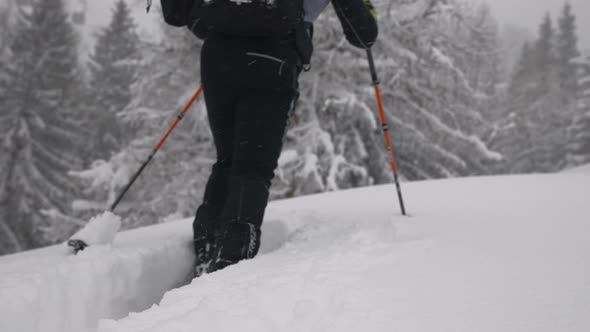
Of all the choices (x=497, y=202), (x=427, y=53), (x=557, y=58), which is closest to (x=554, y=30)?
(x=557, y=58)

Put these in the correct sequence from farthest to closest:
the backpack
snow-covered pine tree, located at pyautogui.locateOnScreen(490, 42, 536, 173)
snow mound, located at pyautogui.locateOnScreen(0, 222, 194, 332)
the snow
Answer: snow-covered pine tree, located at pyautogui.locateOnScreen(490, 42, 536, 173)
the backpack
the snow
snow mound, located at pyautogui.locateOnScreen(0, 222, 194, 332)

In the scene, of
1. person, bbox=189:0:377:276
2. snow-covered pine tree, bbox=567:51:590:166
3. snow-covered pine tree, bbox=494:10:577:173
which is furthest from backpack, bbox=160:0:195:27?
snow-covered pine tree, bbox=567:51:590:166

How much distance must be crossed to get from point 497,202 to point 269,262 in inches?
65.2

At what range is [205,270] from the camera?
1.74 meters

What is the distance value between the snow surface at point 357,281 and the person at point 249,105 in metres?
0.21

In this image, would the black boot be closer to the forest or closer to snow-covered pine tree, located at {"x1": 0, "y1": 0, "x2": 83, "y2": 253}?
the forest

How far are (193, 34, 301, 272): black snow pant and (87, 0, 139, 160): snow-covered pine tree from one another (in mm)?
16561

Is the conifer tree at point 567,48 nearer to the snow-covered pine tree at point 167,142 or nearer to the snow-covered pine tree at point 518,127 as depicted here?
the snow-covered pine tree at point 518,127

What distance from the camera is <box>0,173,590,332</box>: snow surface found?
0.88 metres

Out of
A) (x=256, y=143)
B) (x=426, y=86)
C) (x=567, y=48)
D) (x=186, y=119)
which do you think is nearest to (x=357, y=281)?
(x=256, y=143)

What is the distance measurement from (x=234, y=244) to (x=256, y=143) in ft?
1.44

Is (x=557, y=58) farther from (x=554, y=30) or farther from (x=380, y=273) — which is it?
(x=380, y=273)

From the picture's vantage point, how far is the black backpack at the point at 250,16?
1605mm

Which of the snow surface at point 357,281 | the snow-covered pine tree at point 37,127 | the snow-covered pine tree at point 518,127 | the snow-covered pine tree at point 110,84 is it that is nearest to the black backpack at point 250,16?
the snow surface at point 357,281
